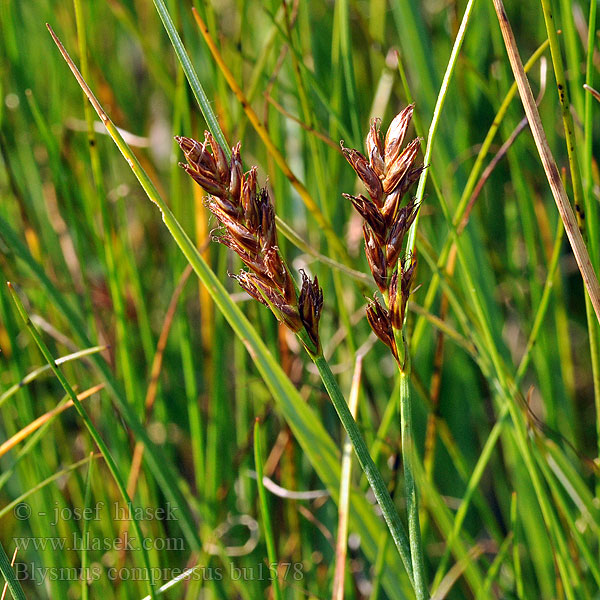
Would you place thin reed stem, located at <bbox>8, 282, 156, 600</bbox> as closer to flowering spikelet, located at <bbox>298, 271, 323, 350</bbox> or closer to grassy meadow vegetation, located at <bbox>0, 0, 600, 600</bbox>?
grassy meadow vegetation, located at <bbox>0, 0, 600, 600</bbox>

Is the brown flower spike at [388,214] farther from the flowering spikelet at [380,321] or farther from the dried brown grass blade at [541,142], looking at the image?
the dried brown grass blade at [541,142]

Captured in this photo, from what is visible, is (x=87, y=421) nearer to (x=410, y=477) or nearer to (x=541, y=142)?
(x=410, y=477)

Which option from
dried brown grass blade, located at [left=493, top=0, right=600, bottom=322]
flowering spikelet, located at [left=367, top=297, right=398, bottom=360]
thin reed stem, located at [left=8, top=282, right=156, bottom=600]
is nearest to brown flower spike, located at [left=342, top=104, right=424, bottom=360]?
flowering spikelet, located at [left=367, top=297, right=398, bottom=360]

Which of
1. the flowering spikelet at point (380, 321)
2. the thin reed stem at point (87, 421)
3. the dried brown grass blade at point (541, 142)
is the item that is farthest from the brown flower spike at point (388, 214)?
the thin reed stem at point (87, 421)

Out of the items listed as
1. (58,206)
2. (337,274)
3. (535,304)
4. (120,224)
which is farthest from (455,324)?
(58,206)

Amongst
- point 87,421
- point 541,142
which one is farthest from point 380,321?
point 87,421

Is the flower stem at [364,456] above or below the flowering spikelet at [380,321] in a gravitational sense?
below
